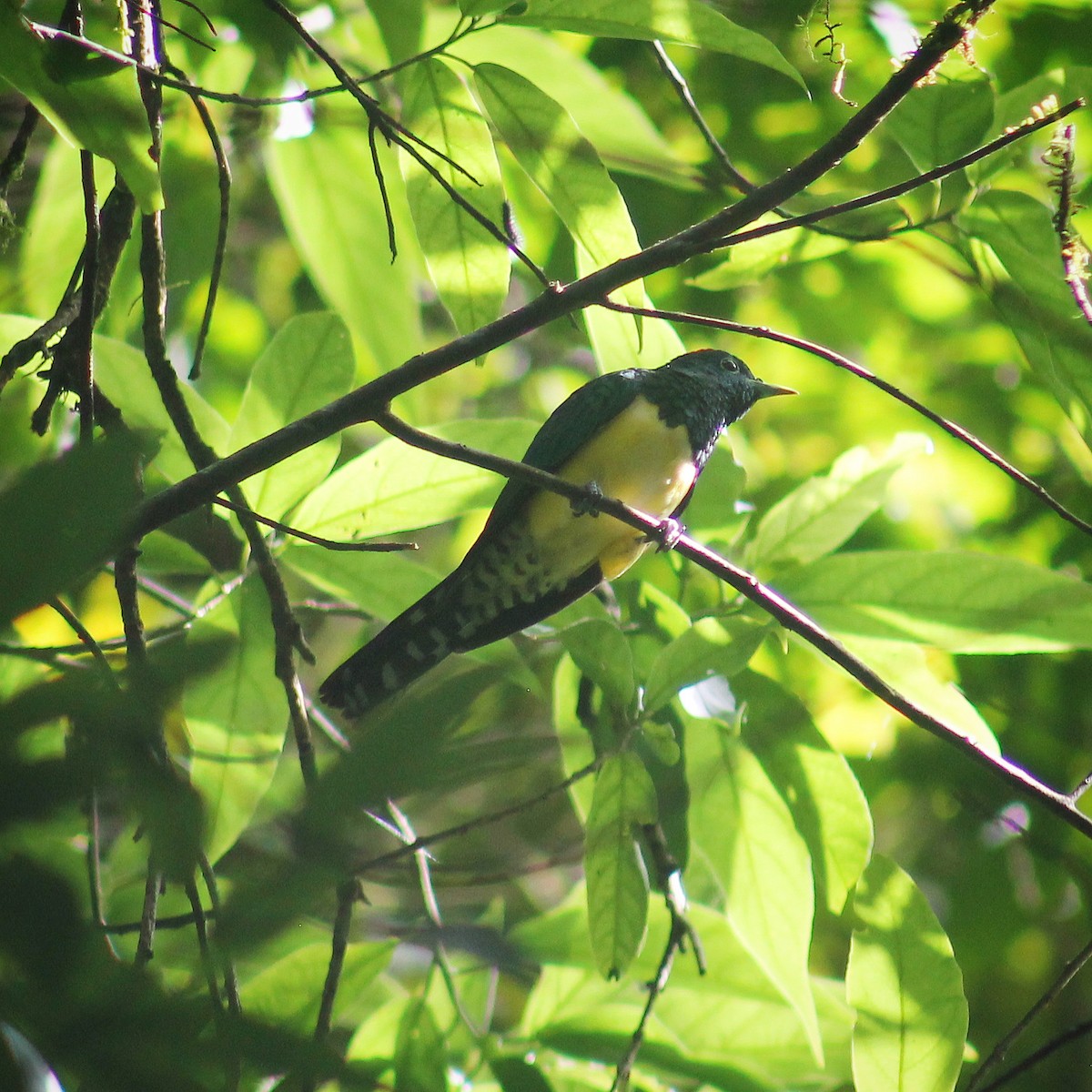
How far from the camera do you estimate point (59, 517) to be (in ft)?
2.53

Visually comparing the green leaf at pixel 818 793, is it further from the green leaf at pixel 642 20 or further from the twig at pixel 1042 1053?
the green leaf at pixel 642 20

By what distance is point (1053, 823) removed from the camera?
4262 millimetres

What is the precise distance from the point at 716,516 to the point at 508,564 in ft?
3.03

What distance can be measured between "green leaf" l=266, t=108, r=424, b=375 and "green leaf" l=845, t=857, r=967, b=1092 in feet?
5.72

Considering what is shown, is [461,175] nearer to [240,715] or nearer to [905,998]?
[240,715]

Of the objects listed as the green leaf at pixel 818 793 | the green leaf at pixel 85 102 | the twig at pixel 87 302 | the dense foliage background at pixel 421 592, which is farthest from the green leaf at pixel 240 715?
the green leaf at pixel 818 793

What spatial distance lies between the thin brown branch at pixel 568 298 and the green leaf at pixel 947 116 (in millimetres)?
663

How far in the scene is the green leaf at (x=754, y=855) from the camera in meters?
2.21

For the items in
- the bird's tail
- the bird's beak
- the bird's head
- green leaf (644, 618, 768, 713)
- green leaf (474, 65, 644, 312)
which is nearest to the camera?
green leaf (474, 65, 644, 312)

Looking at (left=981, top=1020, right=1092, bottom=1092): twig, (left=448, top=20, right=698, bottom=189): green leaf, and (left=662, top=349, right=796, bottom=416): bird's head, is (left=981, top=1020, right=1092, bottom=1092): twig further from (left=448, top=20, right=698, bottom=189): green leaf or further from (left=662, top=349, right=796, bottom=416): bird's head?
(left=662, top=349, right=796, bottom=416): bird's head

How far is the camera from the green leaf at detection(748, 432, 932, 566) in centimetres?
258

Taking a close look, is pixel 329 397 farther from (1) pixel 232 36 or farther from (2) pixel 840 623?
(1) pixel 232 36

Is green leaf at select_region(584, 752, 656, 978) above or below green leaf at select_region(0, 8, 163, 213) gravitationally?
below

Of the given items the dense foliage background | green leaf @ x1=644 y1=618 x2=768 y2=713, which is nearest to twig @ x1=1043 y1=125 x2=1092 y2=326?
the dense foliage background
